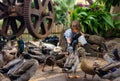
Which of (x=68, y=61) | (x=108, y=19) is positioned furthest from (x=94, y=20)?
(x=68, y=61)

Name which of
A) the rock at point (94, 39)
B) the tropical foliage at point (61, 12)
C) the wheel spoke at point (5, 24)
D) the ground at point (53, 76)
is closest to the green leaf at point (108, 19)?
the rock at point (94, 39)

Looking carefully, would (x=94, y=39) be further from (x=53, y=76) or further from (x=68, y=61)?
(x=68, y=61)

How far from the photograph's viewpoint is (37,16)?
10547 millimetres

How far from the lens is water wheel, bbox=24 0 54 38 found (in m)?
9.82

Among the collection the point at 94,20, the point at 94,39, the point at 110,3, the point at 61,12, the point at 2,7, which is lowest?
the point at 61,12

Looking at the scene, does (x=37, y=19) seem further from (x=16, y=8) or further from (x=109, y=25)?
(x=109, y=25)

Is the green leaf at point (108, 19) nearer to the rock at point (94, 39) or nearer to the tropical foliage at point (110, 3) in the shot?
the tropical foliage at point (110, 3)

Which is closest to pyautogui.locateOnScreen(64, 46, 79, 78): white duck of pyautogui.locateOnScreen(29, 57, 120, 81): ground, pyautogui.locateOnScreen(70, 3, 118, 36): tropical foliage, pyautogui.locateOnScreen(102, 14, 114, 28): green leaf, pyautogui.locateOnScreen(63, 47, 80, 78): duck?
pyautogui.locateOnScreen(63, 47, 80, 78): duck

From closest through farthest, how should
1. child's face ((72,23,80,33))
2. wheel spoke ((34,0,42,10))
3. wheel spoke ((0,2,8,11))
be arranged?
child's face ((72,23,80,33)), wheel spoke ((0,2,8,11)), wheel spoke ((34,0,42,10))

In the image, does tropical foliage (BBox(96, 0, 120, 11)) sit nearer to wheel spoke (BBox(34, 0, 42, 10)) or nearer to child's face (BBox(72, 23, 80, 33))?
wheel spoke (BBox(34, 0, 42, 10))

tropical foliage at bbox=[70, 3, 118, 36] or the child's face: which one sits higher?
the child's face

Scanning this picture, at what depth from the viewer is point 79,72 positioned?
21.3 feet

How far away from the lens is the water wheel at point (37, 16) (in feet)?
32.2

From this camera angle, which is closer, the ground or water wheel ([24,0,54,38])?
the ground
